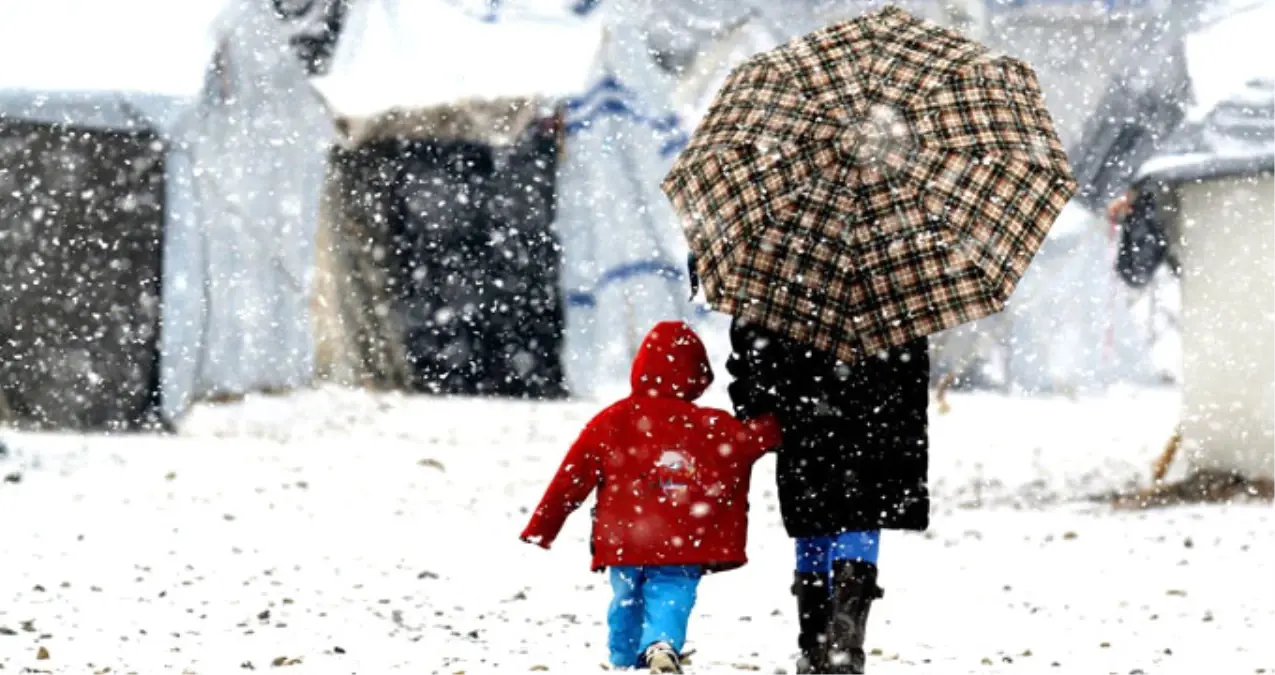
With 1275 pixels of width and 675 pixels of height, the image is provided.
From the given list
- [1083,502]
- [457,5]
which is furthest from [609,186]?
[1083,502]

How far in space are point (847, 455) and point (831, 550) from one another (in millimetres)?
283

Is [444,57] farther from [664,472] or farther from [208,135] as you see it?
[664,472]

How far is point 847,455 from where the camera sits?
12.3 ft

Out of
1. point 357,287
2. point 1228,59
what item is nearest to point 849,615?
point 1228,59

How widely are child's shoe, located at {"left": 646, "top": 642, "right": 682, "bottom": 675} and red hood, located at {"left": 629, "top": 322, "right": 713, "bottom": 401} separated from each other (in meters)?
0.64

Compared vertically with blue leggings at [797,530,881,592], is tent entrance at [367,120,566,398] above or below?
above

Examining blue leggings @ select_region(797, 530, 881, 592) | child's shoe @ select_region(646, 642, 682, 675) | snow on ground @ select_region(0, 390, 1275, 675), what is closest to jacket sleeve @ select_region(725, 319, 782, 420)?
blue leggings @ select_region(797, 530, 881, 592)

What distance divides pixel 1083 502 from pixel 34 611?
612 centimetres

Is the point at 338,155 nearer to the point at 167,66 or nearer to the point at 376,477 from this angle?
the point at 167,66

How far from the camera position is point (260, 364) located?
12.4 meters

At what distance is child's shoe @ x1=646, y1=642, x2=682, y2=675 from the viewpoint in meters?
3.77

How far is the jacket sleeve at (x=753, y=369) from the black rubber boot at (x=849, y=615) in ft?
1.45

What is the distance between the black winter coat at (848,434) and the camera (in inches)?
146

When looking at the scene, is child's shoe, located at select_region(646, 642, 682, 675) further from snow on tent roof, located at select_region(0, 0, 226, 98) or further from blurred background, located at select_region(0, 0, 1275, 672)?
snow on tent roof, located at select_region(0, 0, 226, 98)
